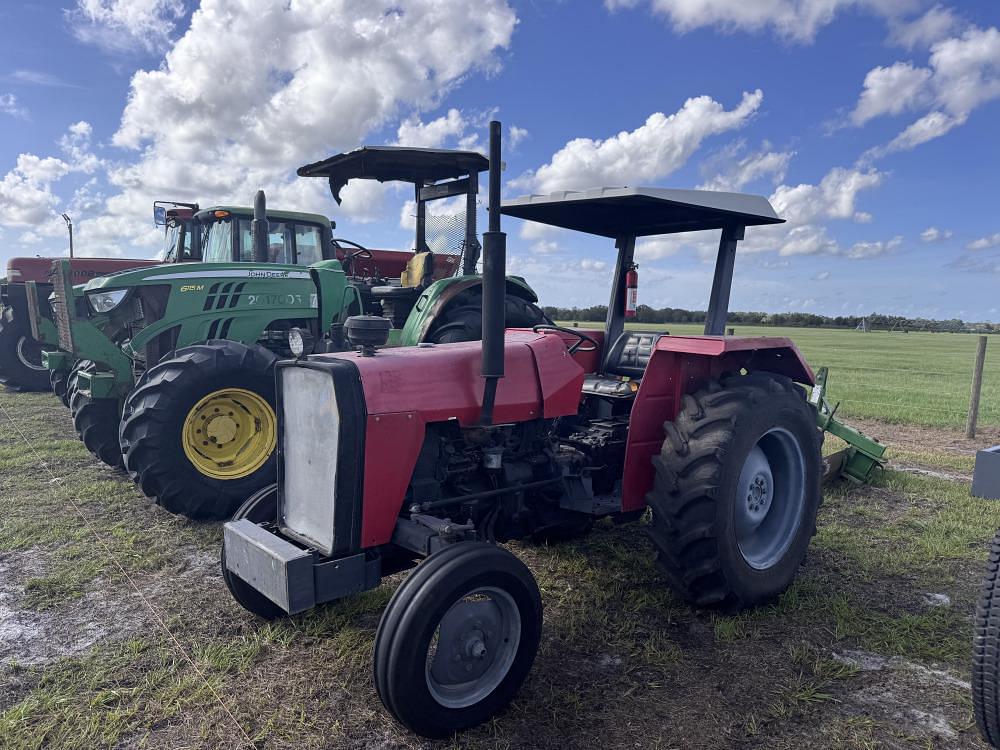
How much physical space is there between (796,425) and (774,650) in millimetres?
1158

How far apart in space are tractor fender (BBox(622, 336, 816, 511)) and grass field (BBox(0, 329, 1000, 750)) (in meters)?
0.60

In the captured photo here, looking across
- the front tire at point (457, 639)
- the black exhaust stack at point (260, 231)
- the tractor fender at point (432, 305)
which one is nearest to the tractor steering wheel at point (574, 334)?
the front tire at point (457, 639)

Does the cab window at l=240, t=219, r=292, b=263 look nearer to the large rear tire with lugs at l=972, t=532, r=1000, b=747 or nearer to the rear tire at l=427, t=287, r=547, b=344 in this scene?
the rear tire at l=427, t=287, r=547, b=344

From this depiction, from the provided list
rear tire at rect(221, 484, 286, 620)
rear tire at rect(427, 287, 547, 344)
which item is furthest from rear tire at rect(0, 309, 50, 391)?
rear tire at rect(221, 484, 286, 620)

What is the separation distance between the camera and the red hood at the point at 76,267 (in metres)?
10.1

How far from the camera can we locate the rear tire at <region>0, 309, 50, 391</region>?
1097 centimetres

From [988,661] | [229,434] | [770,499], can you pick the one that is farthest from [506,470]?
[229,434]

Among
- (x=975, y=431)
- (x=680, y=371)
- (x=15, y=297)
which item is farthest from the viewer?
(x=15, y=297)

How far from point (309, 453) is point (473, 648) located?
3.27 ft

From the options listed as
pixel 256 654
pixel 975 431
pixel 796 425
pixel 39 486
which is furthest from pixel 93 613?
pixel 975 431

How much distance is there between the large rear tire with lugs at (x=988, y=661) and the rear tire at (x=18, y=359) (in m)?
12.5

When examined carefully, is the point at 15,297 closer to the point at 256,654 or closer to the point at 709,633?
the point at 256,654

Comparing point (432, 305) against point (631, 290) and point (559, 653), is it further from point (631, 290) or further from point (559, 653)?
point (559, 653)

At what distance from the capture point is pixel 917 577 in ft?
12.5
